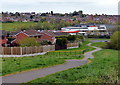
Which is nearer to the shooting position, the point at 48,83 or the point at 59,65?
the point at 48,83

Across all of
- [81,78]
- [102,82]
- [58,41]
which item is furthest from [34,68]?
[58,41]

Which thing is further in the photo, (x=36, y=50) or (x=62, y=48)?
(x=62, y=48)

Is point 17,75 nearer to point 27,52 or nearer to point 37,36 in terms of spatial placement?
point 27,52

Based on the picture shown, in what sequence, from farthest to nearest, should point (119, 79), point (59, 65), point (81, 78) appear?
point (59, 65), point (81, 78), point (119, 79)

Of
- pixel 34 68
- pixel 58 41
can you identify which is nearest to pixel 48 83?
pixel 34 68

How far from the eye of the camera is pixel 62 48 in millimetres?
51031

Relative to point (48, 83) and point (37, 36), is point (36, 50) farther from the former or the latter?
point (48, 83)

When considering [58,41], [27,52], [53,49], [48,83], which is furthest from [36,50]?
[48,83]

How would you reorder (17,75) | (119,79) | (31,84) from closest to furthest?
(31,84), (119,79), (17,75)

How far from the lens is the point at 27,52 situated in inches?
1507

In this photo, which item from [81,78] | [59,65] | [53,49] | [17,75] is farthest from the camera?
[53,49]

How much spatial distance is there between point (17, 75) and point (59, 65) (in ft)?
23.7

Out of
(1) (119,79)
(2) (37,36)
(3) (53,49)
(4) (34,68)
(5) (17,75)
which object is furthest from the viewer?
(2) (37,36)

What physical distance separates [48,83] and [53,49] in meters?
32.2
